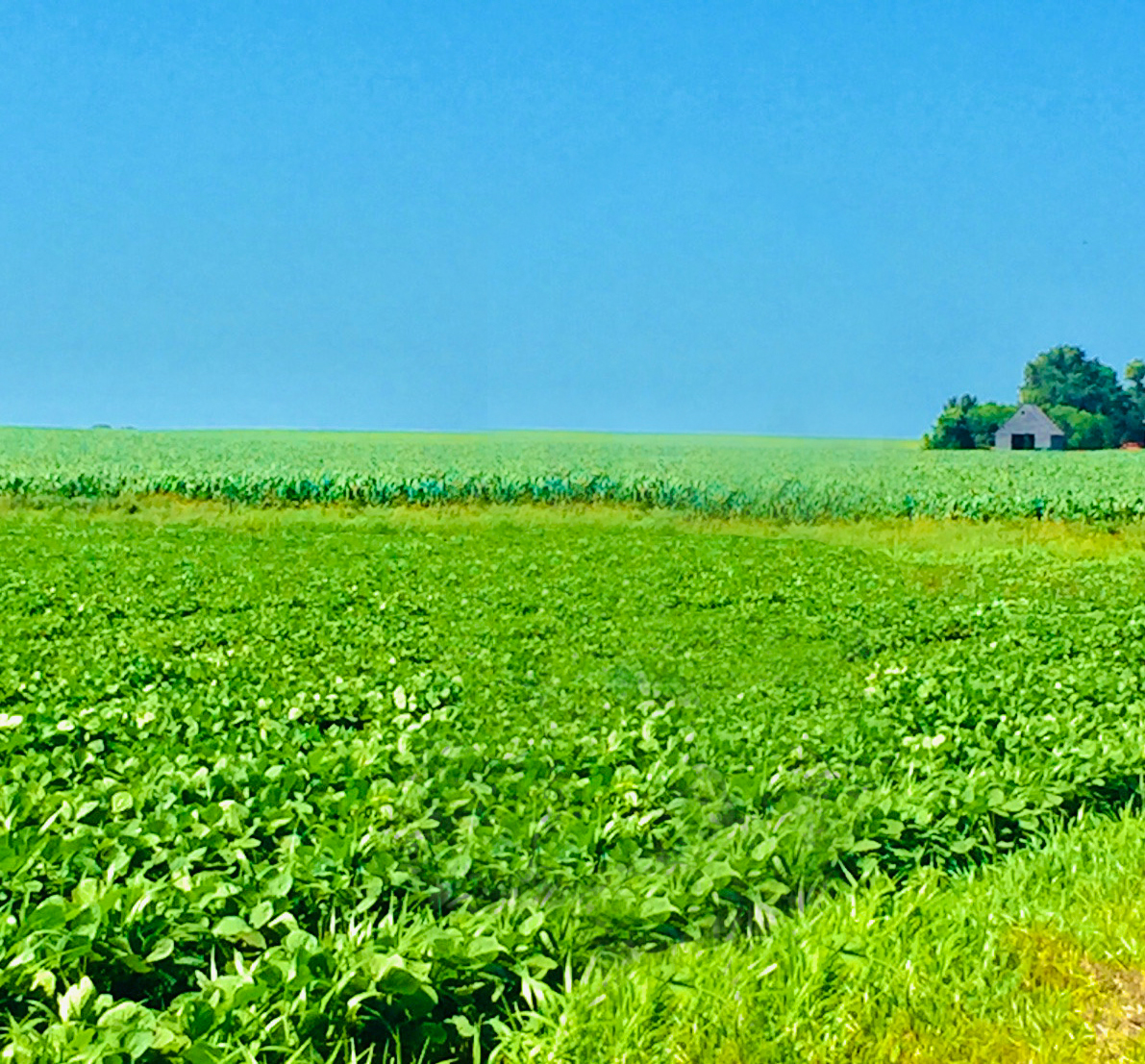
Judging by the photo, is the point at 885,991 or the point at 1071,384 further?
the point at 1071,384

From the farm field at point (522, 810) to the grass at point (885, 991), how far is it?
0.06ft

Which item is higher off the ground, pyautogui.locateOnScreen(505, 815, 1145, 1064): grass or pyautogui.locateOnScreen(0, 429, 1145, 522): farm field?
pyautogui.locateOnScreen(0, 429, 1145, 522): farm field

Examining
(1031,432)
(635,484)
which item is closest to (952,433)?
(1031,432)

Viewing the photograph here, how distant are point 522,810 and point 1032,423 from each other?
68979 mm

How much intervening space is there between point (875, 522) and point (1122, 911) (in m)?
22.5

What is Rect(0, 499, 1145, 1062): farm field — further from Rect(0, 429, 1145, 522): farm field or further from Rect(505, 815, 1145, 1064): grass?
Rect(0, 429, 1145, 522): farm field

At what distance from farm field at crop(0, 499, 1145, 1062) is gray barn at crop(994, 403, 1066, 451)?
194ft

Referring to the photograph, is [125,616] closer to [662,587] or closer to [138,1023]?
[662,587]

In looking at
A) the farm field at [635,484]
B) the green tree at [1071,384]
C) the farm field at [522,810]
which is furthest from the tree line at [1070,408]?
the farm field at [522,810]

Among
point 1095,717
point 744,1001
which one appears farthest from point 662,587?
point 744,1001

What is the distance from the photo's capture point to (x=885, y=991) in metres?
4.22

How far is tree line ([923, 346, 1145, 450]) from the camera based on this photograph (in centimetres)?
6644

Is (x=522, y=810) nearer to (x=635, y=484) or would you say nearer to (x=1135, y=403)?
(x=635, y=484)

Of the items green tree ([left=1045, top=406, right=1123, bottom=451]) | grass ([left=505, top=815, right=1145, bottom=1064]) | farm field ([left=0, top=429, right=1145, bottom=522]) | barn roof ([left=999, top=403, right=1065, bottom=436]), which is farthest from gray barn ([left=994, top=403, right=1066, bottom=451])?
grass ([left=505, top=815, right=1145, bottom=1064])
